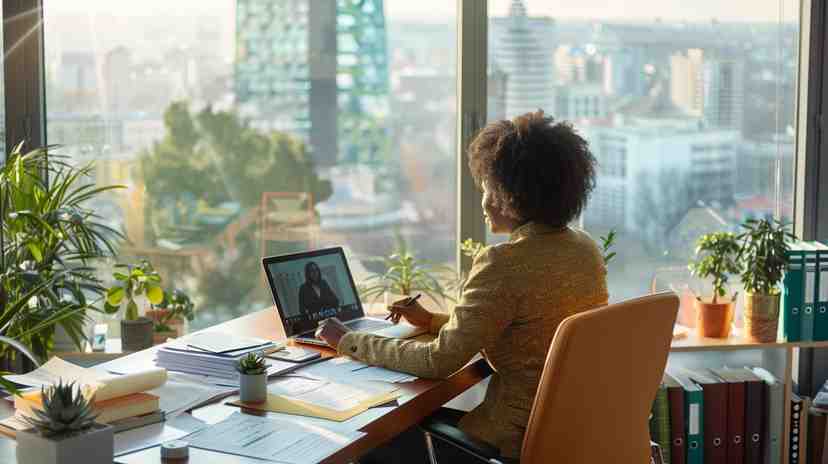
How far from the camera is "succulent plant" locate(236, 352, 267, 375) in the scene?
226 cm

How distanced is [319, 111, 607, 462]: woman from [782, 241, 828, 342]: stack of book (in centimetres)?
148

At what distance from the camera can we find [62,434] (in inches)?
67.6

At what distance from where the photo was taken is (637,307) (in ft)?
7.16

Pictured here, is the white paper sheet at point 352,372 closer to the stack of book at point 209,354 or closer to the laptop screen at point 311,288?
the stack of book at point 209,354

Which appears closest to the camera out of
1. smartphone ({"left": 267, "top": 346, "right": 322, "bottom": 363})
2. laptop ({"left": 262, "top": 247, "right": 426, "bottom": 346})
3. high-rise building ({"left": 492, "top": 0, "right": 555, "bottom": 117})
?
smartphone ({"left": 267, "top": 346, "right": 322, "bottom": 363})

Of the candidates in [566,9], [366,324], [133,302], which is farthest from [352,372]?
[566,9]

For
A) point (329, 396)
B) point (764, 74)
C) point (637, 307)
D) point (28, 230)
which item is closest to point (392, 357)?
point (329, 396)

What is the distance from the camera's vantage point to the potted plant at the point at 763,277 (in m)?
3.68

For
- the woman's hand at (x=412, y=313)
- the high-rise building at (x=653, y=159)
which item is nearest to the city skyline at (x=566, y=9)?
the high-rise building at (x=653, y=159)

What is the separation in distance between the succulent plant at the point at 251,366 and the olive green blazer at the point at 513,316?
38 cm

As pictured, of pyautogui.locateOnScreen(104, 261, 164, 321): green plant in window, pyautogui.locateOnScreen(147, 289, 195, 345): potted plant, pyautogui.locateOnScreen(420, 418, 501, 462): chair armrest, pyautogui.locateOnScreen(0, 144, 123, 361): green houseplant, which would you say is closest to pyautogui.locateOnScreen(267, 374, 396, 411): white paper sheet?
pyautogui.locateOnScreen(420, 418, 501, 462): chair armrest

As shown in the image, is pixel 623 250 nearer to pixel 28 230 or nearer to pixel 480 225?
pixel 480 225

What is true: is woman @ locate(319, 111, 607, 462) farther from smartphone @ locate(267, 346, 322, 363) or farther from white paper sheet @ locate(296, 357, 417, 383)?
smartphone @ locate(267, 346, 322, 363)

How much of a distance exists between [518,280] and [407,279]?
1.56 m
